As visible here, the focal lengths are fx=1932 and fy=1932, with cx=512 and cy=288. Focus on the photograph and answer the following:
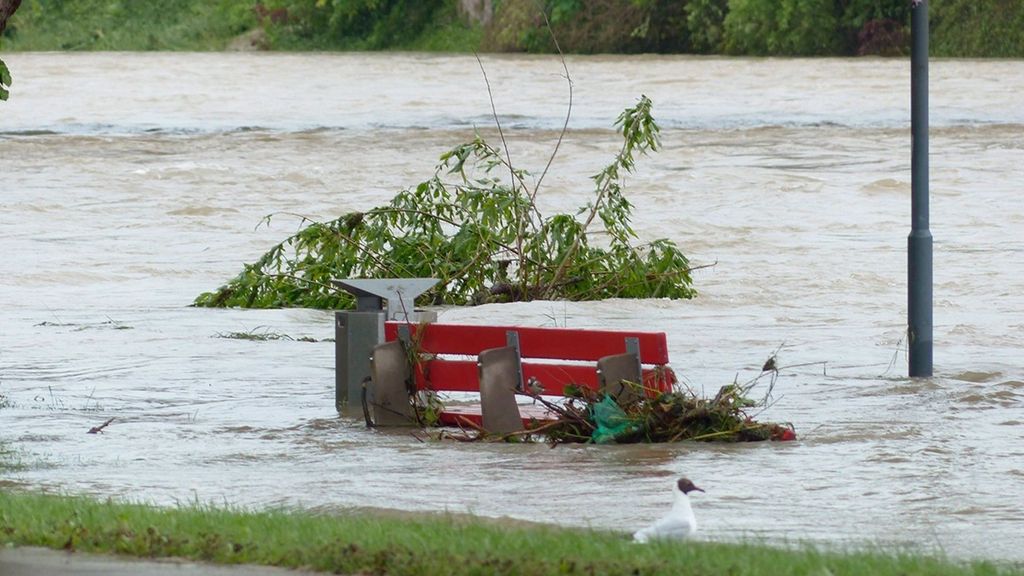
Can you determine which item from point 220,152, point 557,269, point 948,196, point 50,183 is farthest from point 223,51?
point 557,269

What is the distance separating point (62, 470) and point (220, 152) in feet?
99.1

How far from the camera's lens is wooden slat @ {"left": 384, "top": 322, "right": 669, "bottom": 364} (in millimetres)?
10875

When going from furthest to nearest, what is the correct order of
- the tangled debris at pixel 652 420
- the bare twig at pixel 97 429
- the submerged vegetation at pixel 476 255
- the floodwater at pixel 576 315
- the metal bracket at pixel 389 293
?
the submerged vegetation at pixel 476 255, the metal bracket at pixel 389 293, the bare twig at pixel 97 429, the tangled debris at pixel 652 420, the floodwater at pixel 576 315

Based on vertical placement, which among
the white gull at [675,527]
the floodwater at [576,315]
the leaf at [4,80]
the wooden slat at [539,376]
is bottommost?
the floodwater at [576,315]

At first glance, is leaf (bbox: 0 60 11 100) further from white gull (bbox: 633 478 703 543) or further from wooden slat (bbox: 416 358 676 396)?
white gull (bbox: 633 478 703 543)

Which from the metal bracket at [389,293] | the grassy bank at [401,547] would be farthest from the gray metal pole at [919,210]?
the grassy bank at [401,547]

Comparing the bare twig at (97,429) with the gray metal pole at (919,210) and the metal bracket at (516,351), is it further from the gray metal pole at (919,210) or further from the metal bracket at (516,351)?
the gray metal pole at (919,210)

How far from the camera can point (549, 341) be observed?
11125mm

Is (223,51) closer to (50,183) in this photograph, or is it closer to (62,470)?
(50,183)

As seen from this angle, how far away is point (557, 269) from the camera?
58.6 feet

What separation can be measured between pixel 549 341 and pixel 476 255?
6581 mm

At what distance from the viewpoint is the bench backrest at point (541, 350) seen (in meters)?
10.9

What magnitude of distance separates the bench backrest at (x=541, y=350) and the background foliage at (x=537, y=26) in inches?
1981

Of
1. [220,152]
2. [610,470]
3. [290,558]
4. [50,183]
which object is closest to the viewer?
[290,558]
